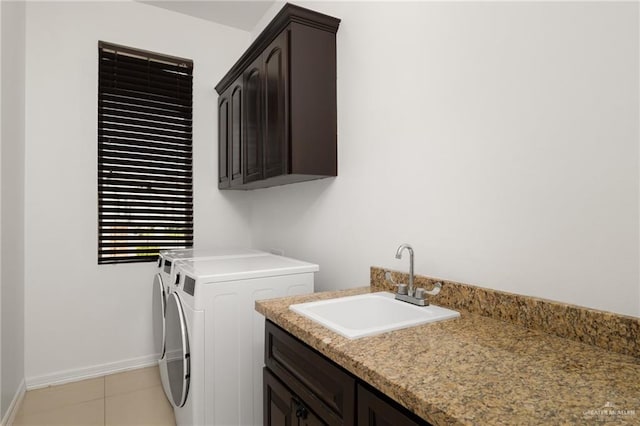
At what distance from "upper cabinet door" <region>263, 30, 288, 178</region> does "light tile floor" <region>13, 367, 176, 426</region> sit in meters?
1.62

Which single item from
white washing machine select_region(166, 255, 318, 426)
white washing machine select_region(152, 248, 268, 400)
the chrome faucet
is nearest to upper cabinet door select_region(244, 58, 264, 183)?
white washing machine select_region(152, 248, 268, 400)

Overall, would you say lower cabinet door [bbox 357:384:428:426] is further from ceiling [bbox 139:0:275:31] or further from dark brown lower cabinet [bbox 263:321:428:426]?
ceiling [bbox 139:0:275:31]

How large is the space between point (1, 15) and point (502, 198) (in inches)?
103

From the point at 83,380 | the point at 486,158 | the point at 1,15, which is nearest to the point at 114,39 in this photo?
the point at 1,15

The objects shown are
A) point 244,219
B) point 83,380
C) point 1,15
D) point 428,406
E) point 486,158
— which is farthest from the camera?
point 244,219

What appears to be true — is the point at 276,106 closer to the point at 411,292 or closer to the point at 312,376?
the point at 411,292

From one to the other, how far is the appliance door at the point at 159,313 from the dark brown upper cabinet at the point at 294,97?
0.97 metres

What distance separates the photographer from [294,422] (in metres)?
1.17

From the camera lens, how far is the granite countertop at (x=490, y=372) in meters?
0.64

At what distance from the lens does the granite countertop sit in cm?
64

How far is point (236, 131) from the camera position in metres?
2.64

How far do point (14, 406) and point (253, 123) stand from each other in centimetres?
226

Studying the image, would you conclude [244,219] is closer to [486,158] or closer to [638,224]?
[486,158]

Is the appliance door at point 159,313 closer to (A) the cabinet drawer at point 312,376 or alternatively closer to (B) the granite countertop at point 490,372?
(A) the cabinet drawer at point 312,376
